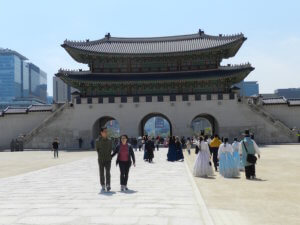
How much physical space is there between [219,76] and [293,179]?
26769 mm

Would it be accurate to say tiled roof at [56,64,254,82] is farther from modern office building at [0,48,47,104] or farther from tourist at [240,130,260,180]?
modern office building at [0,48,47,104]

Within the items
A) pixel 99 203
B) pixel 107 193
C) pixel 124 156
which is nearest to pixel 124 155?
pixel 124 156

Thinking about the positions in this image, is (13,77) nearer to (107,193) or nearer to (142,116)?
(142,116)

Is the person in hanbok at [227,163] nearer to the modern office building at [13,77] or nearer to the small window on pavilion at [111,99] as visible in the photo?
the small window on pavilion at [111,99]

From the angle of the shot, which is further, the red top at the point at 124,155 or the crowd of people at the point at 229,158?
the crowd of people at the point at 229,158

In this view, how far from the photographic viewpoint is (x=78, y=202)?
823 centimetres

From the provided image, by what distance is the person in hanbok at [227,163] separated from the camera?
13555 millimetres

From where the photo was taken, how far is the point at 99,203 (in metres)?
8.08

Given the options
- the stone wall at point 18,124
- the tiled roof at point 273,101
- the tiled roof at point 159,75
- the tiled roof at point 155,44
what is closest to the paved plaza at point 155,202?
the tiled roof at point 159,75

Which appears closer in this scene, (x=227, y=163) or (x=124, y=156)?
(x=124, y=156)

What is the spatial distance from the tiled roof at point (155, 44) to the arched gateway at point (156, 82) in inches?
6.8

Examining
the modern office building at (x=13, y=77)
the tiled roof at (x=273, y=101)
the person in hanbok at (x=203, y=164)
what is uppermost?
the modern office building at (x=13, y=77)

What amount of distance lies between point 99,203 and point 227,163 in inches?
284

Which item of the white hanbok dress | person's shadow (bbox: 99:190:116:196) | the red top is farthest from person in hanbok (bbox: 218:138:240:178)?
person's shadow (bbox: 99:190:116:196)
